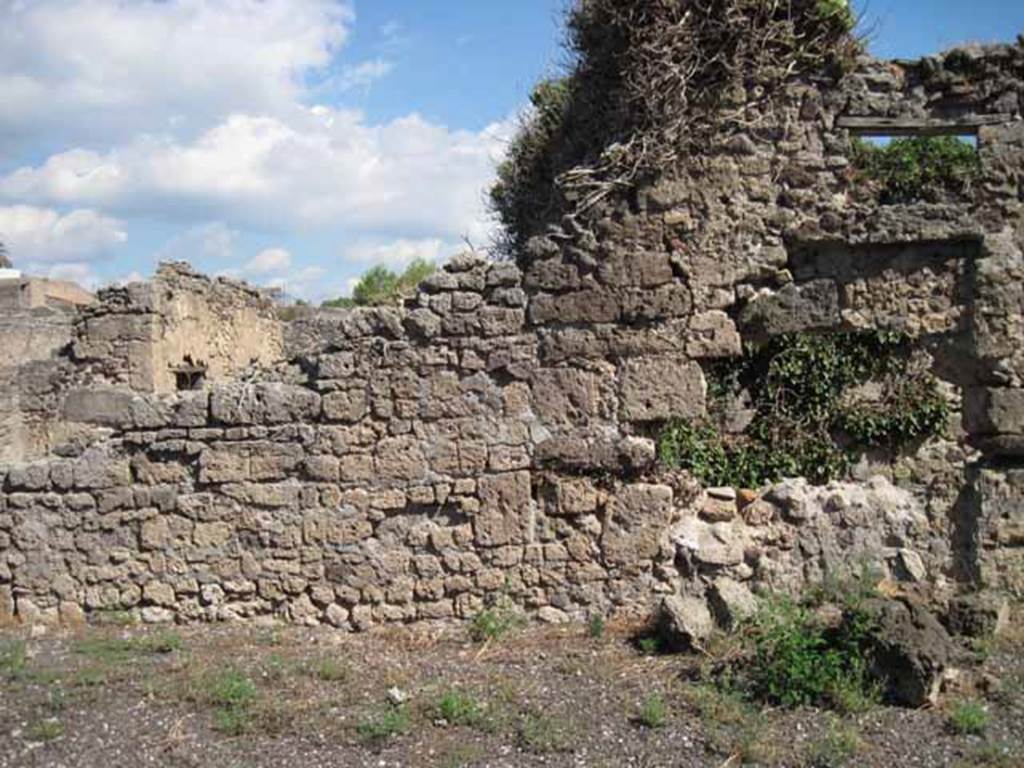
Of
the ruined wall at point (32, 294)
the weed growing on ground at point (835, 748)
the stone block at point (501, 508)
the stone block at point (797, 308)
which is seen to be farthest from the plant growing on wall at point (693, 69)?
the ruined wall at point (32, 294)

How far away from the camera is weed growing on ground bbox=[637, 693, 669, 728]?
4.88 m

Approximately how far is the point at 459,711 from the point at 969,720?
249cm

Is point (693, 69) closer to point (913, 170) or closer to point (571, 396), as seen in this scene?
point (913, 170)

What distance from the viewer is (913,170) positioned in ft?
21.5

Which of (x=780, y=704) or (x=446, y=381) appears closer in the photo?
(x=780, y=704)

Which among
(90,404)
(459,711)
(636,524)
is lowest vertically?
(459,711)

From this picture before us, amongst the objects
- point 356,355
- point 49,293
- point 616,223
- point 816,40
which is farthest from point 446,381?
point 49,293

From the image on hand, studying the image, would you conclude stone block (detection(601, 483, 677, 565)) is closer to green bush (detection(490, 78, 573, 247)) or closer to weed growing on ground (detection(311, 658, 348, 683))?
weed growing on ground (detection(311, 658, 348, 683))

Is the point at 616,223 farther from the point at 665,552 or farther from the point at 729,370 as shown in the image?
the point at 665,552

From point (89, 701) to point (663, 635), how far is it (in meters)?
3.28

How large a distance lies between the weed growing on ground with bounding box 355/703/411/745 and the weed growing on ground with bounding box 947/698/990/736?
267cm

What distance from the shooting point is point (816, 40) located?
6441 millimetres

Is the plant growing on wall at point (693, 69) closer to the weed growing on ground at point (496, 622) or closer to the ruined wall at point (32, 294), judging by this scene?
the weed growing on ground at point (496, 622)

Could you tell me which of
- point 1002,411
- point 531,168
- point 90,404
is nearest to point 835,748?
point 1002,411
